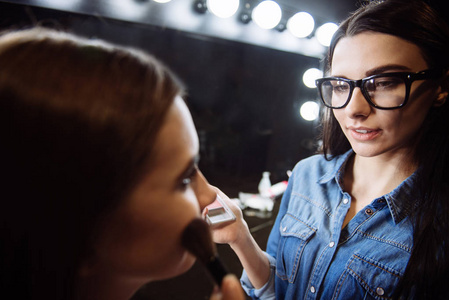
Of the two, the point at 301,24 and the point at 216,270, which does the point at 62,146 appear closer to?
the point at 216,270

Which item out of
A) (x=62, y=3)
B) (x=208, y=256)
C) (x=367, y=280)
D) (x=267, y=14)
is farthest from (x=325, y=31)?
(x=208, y=256)

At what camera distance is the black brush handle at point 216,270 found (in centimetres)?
49

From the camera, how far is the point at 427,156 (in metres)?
0.80

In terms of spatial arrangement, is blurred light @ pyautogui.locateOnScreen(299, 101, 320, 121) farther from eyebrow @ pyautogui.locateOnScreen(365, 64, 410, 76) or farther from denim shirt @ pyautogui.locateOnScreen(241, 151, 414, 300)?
eyebrow @ pyautogui.locateOnScreen(365, 64, 410, 76)

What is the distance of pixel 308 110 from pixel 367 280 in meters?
1.95

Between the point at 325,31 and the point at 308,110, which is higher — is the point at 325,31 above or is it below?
above

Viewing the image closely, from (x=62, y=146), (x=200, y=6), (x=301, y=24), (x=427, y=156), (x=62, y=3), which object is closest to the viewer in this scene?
(x=62, y=146)

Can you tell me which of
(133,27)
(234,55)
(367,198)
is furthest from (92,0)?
(367,198)

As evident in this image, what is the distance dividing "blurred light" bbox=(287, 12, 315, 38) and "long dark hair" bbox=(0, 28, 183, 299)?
1873 mm

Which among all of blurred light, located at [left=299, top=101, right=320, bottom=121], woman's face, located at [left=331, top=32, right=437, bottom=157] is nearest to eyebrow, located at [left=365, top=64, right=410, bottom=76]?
woman's face, located at [left=331, top=32, right=437, bottom=157]

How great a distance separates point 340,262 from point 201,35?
1.38 metres

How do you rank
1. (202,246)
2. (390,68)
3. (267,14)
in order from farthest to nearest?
(267,14)
(390,68)
(202,246)

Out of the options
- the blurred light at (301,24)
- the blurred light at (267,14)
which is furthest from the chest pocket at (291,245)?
the blurred light at (301,24)

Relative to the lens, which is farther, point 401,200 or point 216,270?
point 401,200
